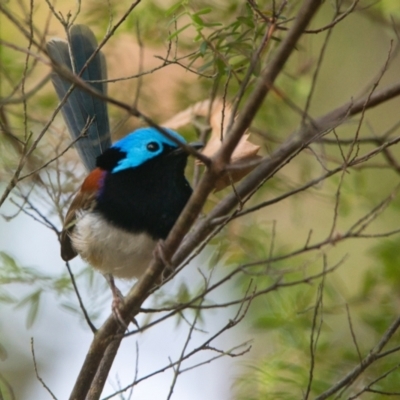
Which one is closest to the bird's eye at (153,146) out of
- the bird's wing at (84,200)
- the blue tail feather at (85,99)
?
the bird's wing at (84,200)

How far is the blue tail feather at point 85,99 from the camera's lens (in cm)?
398

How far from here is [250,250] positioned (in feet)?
14.2

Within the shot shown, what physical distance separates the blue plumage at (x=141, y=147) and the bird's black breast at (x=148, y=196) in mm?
30

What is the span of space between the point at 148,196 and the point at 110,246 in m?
0.31

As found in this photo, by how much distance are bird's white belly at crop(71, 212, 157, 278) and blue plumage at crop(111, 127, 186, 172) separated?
0.98 ft

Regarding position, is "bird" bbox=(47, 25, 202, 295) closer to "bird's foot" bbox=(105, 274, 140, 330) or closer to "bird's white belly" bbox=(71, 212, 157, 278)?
"bird's white belly" bbox=(71, 212, 157, 278)

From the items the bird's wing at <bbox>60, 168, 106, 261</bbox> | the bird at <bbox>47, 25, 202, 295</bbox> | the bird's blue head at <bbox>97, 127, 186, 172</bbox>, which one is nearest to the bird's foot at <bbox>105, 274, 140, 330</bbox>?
the bird at <bbox>47, 25, 202, 295</bbox>

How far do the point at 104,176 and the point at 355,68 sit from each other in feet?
10.1

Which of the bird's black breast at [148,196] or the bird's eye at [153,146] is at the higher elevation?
the bird's eye at [153,146]

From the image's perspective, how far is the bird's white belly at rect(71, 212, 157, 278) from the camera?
351cm

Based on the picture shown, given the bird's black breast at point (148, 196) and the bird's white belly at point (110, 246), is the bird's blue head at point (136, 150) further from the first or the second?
the bird's white belly at point (110, 246)

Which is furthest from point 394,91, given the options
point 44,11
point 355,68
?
point 44,11

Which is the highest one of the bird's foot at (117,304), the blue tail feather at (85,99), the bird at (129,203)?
the blue tail feather at (85,99)

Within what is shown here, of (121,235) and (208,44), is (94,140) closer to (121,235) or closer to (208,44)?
(121,235)
